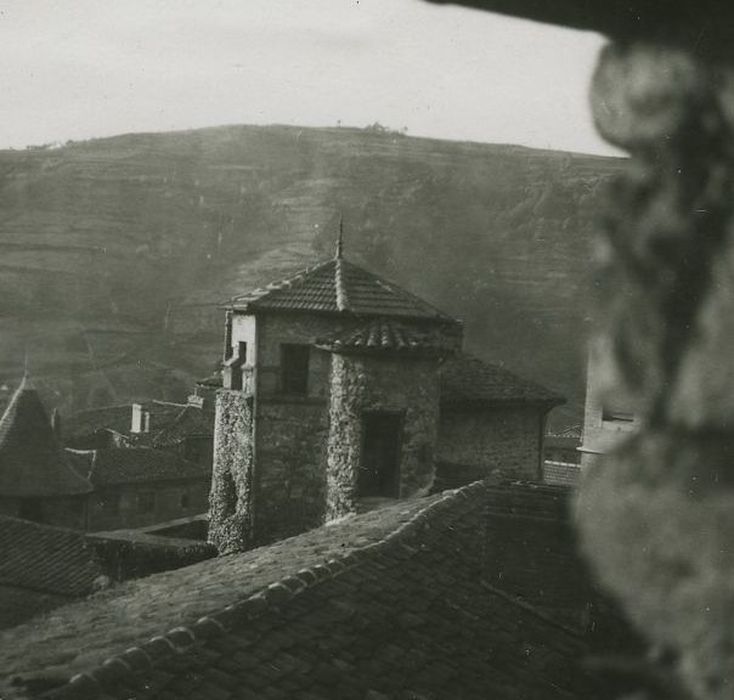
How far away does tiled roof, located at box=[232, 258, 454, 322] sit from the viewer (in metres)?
17.8

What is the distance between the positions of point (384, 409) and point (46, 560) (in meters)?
7.55

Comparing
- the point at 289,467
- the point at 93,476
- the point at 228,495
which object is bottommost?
the point at 93,476

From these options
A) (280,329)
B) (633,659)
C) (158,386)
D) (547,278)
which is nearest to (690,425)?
(633,659)

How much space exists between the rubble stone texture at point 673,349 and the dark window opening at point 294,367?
16325mm

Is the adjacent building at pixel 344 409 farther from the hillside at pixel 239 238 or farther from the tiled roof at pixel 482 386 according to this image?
the hillside at pixel 239 238

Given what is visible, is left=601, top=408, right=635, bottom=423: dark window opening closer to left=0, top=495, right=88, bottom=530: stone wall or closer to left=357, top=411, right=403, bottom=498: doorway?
left=357, top=411, right=403, bottom=498: doorway

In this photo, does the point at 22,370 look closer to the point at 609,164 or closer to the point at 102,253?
the point at 102,253

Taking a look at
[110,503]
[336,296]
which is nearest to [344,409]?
[336,296]

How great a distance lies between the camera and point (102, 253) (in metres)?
81.9

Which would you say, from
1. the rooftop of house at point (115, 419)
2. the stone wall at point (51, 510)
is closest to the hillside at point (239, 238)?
the rooftop of house at point (115, 419)

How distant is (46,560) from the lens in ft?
59.5

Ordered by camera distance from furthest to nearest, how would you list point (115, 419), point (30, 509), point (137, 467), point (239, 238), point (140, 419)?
point (239, 238) → point (115, 419) → point (140, 419) → point (137, 467) → point (30, 509)

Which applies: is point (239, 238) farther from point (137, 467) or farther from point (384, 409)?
point (384, 409)

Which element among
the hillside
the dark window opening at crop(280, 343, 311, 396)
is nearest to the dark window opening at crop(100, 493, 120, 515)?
the dark window opening at crop(280, 343, 311, 396)
